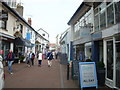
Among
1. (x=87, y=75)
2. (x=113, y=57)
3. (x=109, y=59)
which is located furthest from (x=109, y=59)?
(x=87, y=75)

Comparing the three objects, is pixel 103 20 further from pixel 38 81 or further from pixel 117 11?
pixel 38 81

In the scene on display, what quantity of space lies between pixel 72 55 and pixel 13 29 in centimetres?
791

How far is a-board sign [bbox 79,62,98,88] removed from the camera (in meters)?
6.68

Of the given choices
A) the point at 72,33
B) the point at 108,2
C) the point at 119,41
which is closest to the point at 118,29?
the point at 119,41

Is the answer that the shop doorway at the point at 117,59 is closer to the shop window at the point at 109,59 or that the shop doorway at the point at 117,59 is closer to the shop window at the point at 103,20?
the shop window at the point at 109,59

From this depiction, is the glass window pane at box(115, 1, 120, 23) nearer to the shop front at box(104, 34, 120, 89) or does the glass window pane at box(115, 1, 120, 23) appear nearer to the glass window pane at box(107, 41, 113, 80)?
the shop front at box(104, 34, 120, 89)

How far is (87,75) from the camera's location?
6.77m

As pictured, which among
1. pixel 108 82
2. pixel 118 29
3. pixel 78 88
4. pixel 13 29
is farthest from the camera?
pixel 13 29

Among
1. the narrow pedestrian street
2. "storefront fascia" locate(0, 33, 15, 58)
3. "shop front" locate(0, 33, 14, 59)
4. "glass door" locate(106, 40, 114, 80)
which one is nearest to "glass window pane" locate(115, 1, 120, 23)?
"glass door" locate(106, 40, 114, 80)

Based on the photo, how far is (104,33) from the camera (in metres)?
7.83

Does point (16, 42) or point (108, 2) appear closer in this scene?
point (108, 2)

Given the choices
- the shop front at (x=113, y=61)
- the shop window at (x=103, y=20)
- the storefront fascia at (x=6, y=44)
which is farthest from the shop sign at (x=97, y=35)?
the storefront fascia at (x=6, y=44)

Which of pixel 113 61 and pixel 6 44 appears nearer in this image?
pixel 113 61

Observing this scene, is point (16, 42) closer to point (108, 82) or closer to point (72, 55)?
point (72, 55)
